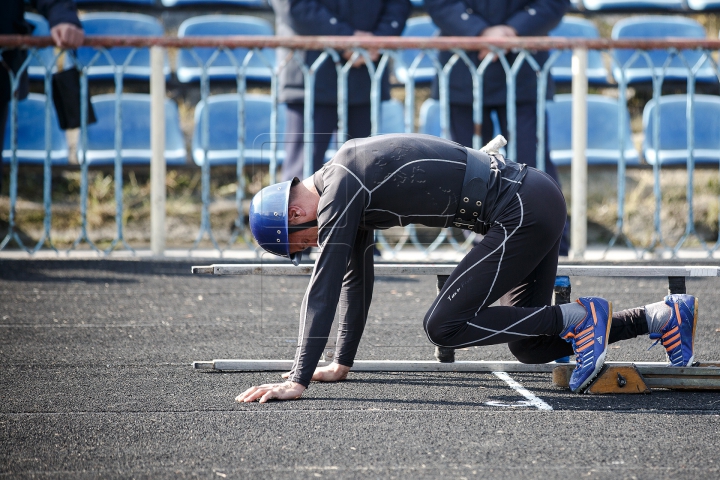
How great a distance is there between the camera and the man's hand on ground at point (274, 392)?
3707mm

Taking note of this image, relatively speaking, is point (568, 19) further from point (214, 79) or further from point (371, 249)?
point (371, 249)

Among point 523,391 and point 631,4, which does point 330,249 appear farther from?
point 631,4

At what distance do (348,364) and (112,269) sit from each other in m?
3.19

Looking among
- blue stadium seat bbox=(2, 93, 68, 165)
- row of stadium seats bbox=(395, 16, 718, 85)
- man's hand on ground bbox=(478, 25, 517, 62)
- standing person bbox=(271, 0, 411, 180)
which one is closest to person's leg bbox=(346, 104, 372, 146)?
standing person bbox=(271, 0, 411, 180)

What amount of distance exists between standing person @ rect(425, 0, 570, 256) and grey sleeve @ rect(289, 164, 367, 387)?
356 centimetres

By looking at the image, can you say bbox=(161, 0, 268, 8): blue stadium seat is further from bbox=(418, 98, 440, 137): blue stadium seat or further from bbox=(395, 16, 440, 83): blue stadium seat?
bbox=(418, 98, 440, 137): blue stadium seat

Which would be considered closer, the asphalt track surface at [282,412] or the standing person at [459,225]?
the asphalt track surface at [282,412]

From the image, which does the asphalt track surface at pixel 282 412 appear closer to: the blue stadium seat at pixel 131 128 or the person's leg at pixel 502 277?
the person's leg at pixel 502 277

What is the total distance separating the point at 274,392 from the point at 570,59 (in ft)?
22.5

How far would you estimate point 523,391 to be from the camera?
3984 mm

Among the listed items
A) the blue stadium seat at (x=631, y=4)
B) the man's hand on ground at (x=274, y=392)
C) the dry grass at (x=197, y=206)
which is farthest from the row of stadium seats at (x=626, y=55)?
the man's hand on ground at (x=274, y=392)

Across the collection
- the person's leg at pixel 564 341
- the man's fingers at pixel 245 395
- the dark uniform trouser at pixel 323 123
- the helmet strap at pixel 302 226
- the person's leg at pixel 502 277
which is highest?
the dark uniform trouser at pixel 323 123

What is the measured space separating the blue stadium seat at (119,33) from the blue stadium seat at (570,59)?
13.8 feet

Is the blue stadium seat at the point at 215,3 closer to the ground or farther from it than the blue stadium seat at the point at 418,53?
farther from it
